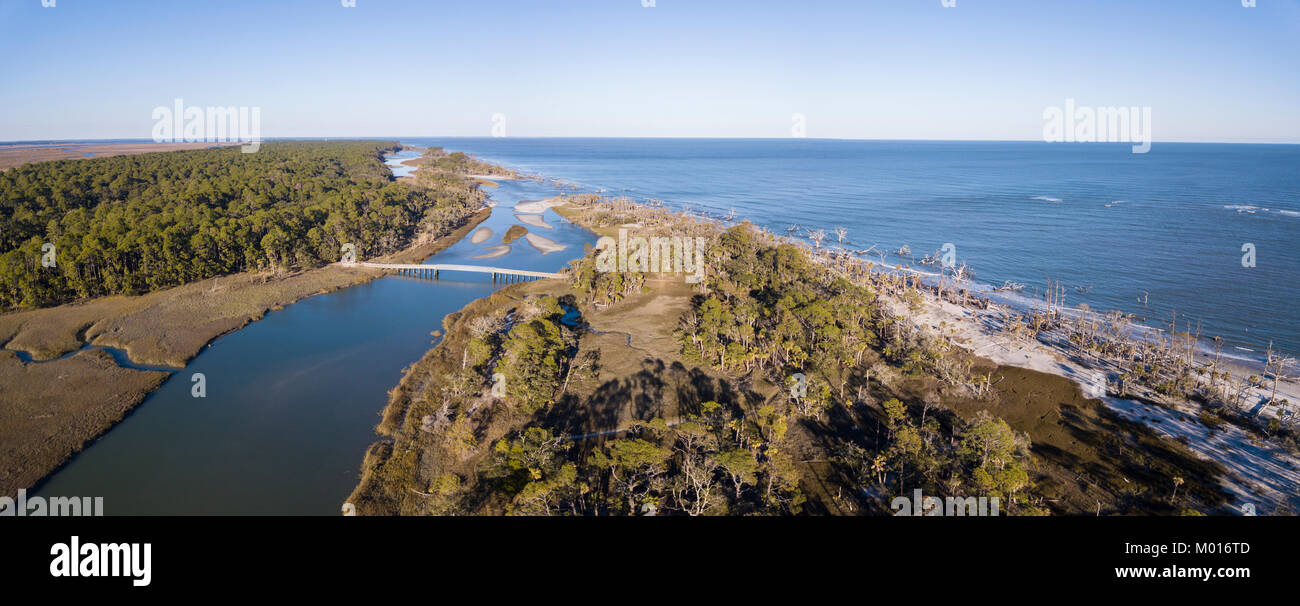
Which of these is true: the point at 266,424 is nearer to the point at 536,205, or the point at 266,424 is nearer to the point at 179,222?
the point at 179,222

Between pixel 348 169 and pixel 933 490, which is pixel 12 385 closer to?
pixel 933 490

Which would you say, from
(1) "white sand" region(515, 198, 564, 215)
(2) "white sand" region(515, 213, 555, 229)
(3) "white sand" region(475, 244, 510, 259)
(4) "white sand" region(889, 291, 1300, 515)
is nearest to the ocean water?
(4) "white sand" region(889, 291, 1300, 515)

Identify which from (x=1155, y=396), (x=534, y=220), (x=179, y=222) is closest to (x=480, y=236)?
(x=534, y=220)

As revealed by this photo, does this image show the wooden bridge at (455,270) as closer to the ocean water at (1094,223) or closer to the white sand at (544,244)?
the white sand at (544,244)

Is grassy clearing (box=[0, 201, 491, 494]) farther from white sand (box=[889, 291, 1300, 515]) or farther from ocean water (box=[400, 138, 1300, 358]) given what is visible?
ocean water (box=[400, 138, 1300, 358])

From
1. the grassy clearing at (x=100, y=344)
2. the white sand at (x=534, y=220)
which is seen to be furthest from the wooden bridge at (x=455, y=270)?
the white sand at (x=534, y=220)

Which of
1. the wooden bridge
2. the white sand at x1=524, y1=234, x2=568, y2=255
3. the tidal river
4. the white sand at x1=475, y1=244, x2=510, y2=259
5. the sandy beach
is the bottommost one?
the tidal river

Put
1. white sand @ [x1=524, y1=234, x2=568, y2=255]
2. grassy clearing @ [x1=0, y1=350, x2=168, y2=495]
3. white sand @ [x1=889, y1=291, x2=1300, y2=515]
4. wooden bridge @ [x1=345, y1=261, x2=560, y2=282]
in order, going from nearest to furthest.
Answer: white sand @ [x1=889, y1=291, x2=1300, y2=515], grassy clearing @ [x1=0, y1=350, x2=168, y2=495], wooden bridge @ [x1=345, y1=261, x2=560, y2=282], white sand @ [x1=524, y1=234, x2=568, y2=255]
